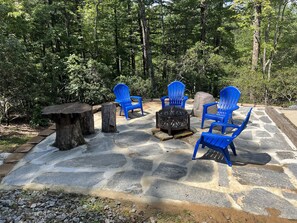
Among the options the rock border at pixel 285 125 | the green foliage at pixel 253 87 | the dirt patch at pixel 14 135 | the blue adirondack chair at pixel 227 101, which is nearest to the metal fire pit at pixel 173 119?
Result: the blue adirondack chair at pixel 227 101

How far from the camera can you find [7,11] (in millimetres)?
5785

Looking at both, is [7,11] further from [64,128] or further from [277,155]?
[277,155]

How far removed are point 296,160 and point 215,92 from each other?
8119mm

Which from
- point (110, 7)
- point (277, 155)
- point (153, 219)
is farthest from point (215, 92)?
point (153, 219)

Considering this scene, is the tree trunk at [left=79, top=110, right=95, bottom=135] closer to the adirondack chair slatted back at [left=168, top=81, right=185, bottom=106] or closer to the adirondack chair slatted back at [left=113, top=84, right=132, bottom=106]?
the adirondack chair slatted back at [left=113, top=84, right=132, bottom=106]

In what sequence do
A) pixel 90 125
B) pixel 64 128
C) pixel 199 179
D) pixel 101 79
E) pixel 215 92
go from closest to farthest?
pixel 199 179
pixel 64 128
pixel 90 125
pixel 101 79
pixel 215 92

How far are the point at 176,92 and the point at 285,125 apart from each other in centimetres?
225

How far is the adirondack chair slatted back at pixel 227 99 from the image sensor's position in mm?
4406

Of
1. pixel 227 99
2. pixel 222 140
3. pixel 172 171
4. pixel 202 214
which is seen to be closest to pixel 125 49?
pixel 227 99

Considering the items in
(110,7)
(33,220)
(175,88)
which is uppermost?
(110,7)

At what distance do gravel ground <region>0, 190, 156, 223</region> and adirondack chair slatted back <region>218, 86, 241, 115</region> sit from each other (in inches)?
119

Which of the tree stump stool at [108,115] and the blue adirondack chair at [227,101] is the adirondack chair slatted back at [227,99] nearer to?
the blue adirondack chair at [227,101]

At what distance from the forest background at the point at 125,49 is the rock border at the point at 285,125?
6.36 ft

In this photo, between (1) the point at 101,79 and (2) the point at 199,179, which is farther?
(1) the point at 101,79
